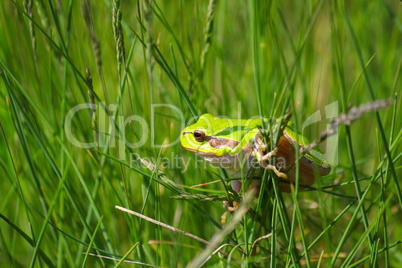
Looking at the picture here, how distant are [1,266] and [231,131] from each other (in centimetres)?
155

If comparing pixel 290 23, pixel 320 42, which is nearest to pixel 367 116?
pixel 320 42

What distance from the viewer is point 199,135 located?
1.82 meters

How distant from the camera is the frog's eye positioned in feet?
5.93

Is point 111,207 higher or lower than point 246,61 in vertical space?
lower

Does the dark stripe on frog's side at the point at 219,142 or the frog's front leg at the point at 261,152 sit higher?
the frog's front leg at the point at 261,152

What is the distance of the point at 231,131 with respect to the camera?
1.81 meters

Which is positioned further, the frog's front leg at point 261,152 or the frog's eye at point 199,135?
the frog's eye at point 199,135

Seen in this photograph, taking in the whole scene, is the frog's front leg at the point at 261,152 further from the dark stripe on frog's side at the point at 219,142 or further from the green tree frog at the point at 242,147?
the dark stripe on frog's side at the point at 219,142

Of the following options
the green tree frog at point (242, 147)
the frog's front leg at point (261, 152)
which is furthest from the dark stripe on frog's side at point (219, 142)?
the frog's front leg at point (261, 152)

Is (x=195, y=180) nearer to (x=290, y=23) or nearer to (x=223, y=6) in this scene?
(x=223, y=6)

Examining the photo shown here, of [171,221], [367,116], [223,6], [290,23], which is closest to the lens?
[171,221]

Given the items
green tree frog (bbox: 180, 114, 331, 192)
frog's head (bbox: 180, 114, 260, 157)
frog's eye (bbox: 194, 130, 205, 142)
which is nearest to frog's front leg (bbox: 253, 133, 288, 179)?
green tree frog (bbox: 180, 114, 331, 192)

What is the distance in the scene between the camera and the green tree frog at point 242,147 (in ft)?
5.62

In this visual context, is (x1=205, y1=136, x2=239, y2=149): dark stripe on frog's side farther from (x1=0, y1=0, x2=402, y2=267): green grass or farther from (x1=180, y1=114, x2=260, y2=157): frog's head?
(x1=0, y1=0, x2=402, y2=267): green grass
